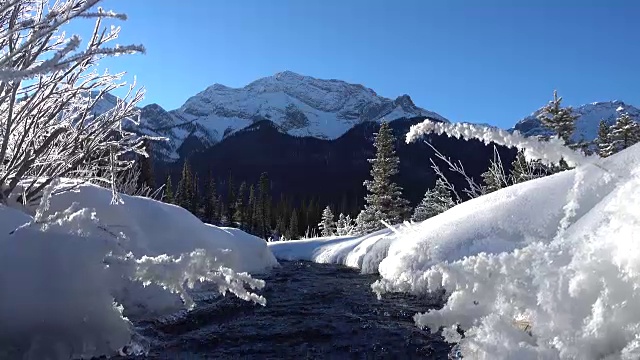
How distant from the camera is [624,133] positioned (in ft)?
87.0

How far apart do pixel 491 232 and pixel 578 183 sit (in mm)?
5068

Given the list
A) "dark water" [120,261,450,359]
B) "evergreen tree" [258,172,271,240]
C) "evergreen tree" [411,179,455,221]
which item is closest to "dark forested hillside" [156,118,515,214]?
"evergreen tree" [258,172,271,240]

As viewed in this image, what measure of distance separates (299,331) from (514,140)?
3.58 metres

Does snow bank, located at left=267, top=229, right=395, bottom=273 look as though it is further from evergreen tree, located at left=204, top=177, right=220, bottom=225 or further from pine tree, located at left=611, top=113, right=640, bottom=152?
evergreen tree, located at left=204, top=177, right=220, bottom=225

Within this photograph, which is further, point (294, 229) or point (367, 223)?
point (294, 229)

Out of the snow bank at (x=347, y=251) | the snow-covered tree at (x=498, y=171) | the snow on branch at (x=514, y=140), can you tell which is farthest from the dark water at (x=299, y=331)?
the snow-covered tree at (x=498, y=171)

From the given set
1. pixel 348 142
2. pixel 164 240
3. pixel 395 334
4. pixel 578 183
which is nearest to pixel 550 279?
pixel 578 183

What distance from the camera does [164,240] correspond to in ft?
21.6

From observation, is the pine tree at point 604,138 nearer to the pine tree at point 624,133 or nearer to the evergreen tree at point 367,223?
the pine tree at point 624,133

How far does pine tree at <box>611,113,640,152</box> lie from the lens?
26.4 metres

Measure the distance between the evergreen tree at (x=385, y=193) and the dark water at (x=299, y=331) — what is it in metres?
21.3

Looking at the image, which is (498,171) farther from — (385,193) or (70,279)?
(385,193)

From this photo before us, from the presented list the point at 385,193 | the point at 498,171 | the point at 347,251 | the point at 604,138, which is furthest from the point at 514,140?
the point at 604,138

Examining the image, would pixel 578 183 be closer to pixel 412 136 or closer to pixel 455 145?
pixel 412 136
